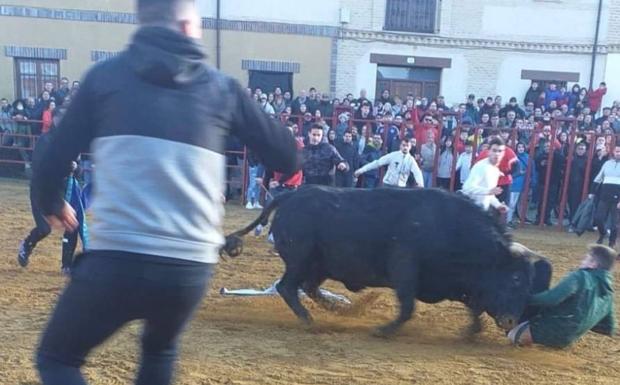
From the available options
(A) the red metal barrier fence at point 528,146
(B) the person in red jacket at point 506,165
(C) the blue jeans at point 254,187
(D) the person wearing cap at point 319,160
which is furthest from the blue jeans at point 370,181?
(D) the person wearing cap at point 319,160

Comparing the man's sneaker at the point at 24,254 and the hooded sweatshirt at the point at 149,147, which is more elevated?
the hooded sweatshirt at the point at 149,147

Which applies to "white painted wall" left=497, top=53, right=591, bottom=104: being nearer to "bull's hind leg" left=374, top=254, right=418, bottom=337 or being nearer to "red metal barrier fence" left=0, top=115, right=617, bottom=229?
"red metal barrier fence" left=0, top=115, right=617, bottom=229

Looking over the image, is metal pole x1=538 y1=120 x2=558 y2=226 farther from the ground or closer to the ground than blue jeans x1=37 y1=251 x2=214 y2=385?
closer to the ground

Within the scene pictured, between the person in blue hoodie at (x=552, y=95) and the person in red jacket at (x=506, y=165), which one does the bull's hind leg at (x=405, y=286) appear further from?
the person in blue hoodie at (x=552, y=95)

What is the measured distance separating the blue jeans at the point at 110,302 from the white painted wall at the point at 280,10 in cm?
1904

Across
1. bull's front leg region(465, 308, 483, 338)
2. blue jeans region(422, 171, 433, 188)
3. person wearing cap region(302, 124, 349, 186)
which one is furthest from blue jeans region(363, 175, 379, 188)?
bull's front leg region(465, 308, 483, 338)

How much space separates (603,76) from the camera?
21547mm

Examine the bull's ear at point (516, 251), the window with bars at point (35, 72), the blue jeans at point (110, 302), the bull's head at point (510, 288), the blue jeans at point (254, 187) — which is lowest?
the blue jeans at point (254, 187)

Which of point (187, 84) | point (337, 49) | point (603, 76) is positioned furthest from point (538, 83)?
point (187, 84)

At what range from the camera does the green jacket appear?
17.6 ft

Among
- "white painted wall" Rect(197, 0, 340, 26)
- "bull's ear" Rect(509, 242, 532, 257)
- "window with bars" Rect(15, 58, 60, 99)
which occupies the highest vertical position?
"white painted wall" Rect(197, 0, 340, 26)

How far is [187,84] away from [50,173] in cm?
53

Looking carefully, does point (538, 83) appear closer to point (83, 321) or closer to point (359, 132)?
point (359, 132)

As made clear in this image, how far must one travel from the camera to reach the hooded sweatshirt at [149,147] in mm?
2172
